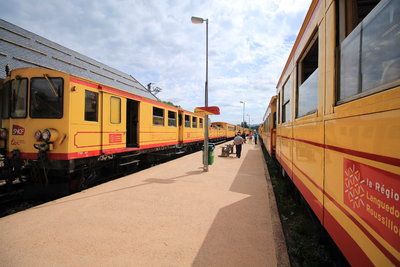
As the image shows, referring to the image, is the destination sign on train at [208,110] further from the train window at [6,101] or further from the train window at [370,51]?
the train window at [370,51]

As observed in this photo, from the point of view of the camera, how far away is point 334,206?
198cm

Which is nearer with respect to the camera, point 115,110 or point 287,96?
point 287,96

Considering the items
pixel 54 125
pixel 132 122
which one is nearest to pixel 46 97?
pixel 54 125

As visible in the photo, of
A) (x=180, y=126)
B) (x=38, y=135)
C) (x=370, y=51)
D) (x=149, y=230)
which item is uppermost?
(x=370, y=51)

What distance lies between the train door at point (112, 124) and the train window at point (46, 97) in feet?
3.84

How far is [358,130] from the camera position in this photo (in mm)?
1556

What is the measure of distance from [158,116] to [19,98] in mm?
4976

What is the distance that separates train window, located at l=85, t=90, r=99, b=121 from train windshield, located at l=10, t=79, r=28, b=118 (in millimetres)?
1418

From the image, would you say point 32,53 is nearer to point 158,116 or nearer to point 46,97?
point 158,116

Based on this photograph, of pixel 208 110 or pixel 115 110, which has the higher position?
pixel 208 110

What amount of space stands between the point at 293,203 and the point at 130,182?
449cm

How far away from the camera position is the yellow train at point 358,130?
124cm

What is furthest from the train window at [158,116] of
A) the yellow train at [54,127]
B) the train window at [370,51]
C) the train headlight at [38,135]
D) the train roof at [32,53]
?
the train window at [370,51]

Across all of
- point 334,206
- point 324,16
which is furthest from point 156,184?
point 324,16
